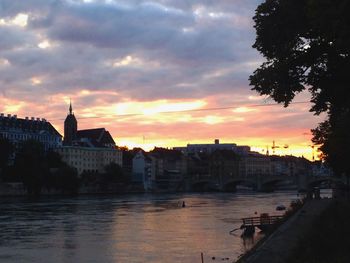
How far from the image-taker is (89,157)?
181m

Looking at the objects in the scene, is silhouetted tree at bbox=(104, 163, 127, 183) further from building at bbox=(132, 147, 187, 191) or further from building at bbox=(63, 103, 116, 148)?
building at bbox=(63, 103, 116, 148)

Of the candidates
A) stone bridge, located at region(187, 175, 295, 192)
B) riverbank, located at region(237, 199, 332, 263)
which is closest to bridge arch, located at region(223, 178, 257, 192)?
stone bridge, located at region(187, 175, 295, 192)

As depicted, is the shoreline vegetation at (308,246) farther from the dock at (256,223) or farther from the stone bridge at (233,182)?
the stone bridge at (233,182)

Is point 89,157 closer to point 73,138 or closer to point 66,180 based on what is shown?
point 73,138

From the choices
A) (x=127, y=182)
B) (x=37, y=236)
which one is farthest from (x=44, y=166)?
(x=37, y=236)

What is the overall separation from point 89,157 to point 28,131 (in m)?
25.2

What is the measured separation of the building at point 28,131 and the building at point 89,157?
12.6ft

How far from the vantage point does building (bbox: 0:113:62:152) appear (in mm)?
154750

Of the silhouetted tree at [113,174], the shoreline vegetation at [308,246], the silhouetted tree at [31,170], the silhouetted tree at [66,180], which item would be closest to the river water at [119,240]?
the shoreline vegetation at [308,246]

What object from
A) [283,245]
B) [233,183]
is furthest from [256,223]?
[233,183]

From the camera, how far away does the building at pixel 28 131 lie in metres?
155

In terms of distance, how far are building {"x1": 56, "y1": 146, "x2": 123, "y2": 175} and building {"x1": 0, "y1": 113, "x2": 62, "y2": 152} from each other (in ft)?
12.6

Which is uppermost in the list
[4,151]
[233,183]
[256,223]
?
[4,151]

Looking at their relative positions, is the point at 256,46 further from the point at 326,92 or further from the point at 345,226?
the point at 345,226
